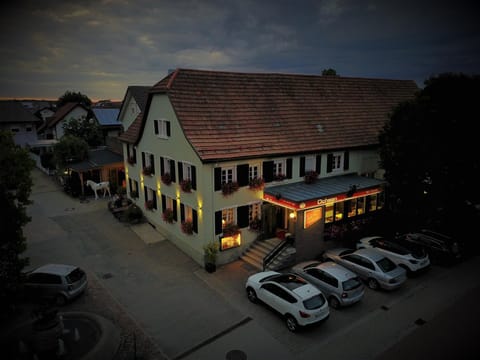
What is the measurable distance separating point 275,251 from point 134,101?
24.2 m

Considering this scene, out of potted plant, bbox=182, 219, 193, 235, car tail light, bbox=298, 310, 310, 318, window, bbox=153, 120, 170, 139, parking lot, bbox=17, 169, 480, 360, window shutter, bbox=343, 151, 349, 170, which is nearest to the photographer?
parking lot, bbox=17, 169, 480, 360

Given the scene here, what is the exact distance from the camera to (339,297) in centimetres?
1488

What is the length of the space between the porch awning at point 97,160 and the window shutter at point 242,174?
18516 millimetres

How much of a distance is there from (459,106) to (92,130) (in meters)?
40.7

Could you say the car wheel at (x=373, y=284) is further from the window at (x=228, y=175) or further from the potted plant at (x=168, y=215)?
the potted plant at (x=168, y=215)

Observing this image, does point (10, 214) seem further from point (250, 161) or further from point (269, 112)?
point (269, 112)

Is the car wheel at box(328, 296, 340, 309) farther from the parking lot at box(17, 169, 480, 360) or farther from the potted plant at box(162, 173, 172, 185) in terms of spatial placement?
the potted plant at box(162, 173, 172, 185)

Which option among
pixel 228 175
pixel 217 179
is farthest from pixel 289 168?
pixel 217 179

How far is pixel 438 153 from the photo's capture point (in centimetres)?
1948

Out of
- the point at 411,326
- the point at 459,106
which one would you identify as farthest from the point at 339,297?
the point at 459,106

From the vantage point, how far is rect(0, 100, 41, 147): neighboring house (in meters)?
51.3

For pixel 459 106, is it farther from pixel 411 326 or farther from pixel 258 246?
pixel 258 246

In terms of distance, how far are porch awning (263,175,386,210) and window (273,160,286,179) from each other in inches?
26.0

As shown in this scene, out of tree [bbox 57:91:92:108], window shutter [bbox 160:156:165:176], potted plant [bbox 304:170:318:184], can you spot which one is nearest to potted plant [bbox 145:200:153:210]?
window shutter [bbox 160:156:165:176]
